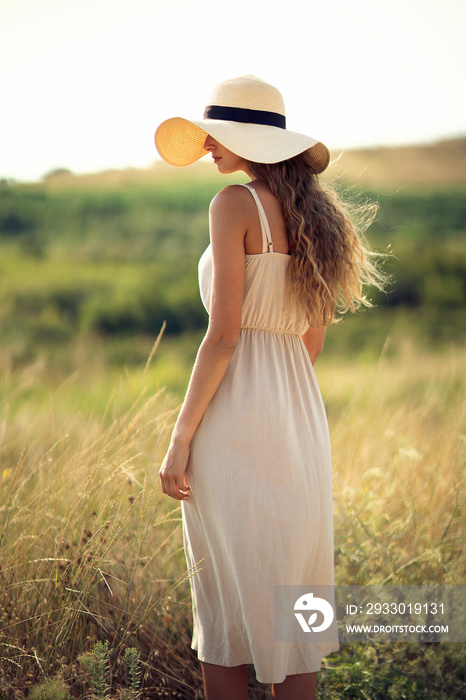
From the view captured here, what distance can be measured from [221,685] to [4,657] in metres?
0.67

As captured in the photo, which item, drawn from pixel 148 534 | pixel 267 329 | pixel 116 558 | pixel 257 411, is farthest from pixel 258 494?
pixel 148 534

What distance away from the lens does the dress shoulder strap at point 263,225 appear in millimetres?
1652

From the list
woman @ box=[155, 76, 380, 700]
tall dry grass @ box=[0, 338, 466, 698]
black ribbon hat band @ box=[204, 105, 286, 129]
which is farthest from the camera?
tall dry grass @ box=[0, 338, 466, 698]

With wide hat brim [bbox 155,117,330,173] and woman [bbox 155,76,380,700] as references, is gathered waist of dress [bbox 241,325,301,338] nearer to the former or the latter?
woman [bbox 155,76,380,700]

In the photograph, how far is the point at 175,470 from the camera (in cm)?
166

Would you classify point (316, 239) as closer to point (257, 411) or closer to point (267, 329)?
point (267, 329)

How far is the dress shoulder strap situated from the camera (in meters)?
1.65

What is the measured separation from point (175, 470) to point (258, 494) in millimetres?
221

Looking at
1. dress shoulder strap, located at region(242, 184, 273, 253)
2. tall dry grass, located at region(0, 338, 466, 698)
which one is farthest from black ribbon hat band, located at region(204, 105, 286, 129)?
tall dry grass, located at region(0, 338, 466, 698)

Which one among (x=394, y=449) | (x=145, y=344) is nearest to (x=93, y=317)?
(x=145, y=344)

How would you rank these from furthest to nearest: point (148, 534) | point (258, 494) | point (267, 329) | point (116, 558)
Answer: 1. point (148, 534)
2. point (116, 558)
3. point (267, 329)
4. point (258, 494)

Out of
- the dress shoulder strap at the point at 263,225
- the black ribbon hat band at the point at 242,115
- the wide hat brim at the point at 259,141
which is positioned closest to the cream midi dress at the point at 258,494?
the dress shoulder strap at the point at 263,225

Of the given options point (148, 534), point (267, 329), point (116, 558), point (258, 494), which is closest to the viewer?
point (258, 494)

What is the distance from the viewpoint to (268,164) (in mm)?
1744
